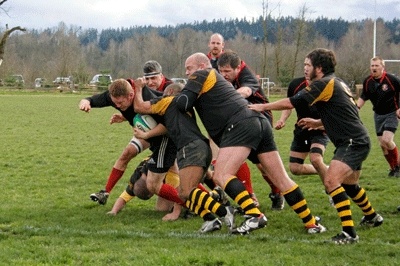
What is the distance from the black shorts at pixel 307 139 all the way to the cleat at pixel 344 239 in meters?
2.35

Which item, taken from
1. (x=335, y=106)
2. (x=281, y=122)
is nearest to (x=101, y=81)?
(x=281, y=122)

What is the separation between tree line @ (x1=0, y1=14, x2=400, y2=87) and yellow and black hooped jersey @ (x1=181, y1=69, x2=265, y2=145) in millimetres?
38464

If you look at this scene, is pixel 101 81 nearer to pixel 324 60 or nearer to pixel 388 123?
pixel 388 123

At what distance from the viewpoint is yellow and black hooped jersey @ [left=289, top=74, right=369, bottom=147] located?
21.4ft

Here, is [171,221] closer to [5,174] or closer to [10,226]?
[10,226]

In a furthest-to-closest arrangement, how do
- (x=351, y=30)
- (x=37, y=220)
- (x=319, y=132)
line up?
1. (x=351, y=30)
2. (x=319, y=132)
3. (x=37, y=220)

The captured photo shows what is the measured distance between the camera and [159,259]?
5621 mm

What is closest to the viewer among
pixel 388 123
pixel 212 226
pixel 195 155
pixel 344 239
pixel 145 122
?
pixel 344 239

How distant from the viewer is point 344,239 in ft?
20.9

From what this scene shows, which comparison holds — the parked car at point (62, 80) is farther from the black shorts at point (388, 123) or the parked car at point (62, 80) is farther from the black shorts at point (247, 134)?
the black shorts at point (247, 134)

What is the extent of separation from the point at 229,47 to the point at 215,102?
89.3 metres

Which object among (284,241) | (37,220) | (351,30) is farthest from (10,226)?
(351,30)

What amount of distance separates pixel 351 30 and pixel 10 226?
314 ft

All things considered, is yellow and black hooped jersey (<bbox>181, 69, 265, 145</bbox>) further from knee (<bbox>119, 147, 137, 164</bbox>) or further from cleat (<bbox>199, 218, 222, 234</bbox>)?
knee (<bbox>119, 147, 137, 164</bbox>)
